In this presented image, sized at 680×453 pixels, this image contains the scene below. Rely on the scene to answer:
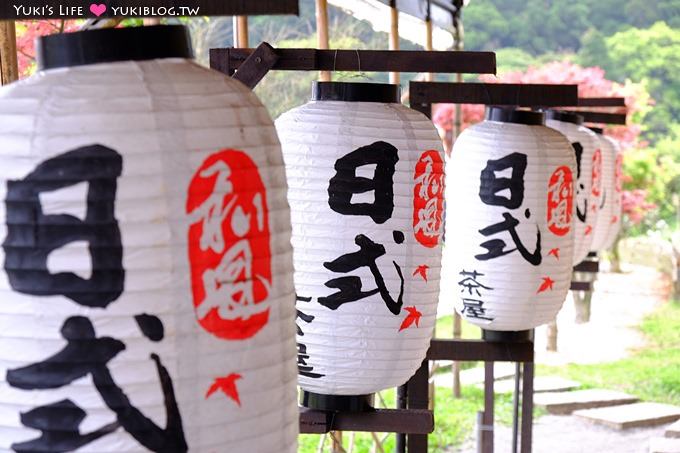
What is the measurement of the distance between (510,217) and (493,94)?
1.38ft

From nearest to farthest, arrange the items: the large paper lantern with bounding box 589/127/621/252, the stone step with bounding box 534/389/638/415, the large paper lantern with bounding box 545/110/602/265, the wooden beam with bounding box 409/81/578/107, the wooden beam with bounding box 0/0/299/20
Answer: the wooden beam with bounding box 0/0/299/20, the wooden beam with bounding box 409/81/578/107, the large paper lantern with bounding box 545/110/602/265, the large paper lantern with bounding box 589/127/621/252, the stone step with bounding box 534/389/638/415

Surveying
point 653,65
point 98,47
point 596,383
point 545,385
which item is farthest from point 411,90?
point 653,65

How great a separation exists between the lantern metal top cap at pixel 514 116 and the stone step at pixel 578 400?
17.6 ft

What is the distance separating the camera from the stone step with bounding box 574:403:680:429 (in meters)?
7.92

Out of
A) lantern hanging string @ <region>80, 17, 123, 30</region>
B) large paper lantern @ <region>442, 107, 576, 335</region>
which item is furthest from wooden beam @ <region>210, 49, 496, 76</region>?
large paper lantern @ <region>442, 107, 576, 335</region>

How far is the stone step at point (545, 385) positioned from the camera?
878 cm

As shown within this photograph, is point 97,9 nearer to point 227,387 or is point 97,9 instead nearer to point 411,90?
point 227,387

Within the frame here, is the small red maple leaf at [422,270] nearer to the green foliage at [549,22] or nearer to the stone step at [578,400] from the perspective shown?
the stone step at [578,400]

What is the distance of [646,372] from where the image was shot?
9.66m

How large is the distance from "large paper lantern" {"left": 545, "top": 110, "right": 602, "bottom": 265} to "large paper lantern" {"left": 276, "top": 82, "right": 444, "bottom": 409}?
2.36 m

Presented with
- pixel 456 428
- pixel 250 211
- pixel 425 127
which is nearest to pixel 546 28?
pixel 456 428

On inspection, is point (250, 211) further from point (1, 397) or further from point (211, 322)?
point (1, 397)

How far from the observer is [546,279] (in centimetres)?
336

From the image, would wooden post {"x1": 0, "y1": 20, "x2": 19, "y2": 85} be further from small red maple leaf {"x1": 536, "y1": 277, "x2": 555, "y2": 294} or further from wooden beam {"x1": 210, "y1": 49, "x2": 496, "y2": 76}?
small red maple leaf {"x1": 536, "y1": 277, "x2": 555, "y2": 294}
